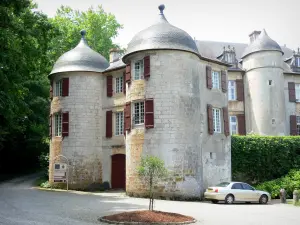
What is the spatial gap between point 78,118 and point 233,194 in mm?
12120

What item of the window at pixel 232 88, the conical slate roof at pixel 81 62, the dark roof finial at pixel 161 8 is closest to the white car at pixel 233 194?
the dark roof finial at pixel 161 8

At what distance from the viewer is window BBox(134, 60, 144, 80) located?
2333 centimetres

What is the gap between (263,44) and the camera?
31250mm

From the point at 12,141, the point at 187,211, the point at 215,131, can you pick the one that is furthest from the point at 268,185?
the point at 12,141

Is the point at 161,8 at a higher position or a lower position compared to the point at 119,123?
higher

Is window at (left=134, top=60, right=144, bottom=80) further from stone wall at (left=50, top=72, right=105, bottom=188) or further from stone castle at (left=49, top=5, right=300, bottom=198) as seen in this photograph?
stone wall at (left=50, top=72, right=105, bottom=188)

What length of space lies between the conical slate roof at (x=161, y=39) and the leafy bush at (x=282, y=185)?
9253 mm

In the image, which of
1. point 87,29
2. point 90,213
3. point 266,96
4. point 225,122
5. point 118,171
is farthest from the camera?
point 87,29

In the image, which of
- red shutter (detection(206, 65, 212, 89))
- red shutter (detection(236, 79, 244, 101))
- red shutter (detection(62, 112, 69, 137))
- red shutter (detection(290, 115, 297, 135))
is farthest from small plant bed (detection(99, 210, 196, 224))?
red shutter (detection(290, 115, 297, 135))

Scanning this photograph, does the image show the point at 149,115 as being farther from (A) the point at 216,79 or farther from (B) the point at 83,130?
(B) the point at 83,130

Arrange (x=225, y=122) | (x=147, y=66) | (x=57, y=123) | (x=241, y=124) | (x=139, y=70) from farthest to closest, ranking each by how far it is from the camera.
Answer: (x=241, y=124) < (x=57, y=123) < (x=225, y=122) < (x=139, y=70) < (x=147, y=66)

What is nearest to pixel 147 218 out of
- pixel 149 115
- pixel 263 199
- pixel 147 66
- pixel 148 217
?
pixel 148 217

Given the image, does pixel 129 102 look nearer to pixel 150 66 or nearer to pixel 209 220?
pixel 150 66

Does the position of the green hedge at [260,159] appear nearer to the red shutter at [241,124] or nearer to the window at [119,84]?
the red shutter at [241,124]
